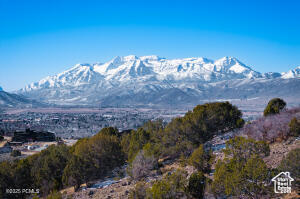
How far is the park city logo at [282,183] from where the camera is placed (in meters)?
11.9

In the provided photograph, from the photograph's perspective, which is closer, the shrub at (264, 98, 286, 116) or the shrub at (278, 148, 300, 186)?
the shrub at (278, 148, 300, 186)

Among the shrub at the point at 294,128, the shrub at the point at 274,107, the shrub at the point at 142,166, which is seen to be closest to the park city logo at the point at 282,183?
the shrub at the point at 294,128

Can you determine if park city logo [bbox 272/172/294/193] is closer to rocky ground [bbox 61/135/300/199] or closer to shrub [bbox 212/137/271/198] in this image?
shrub [bbox 212/137/271/198]

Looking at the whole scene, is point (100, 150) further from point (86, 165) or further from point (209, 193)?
point (209, 193)

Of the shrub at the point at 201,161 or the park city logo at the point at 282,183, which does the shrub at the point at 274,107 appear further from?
the park city logo at the point at 282,183

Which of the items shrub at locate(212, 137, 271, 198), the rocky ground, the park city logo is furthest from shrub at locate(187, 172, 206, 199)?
the rocky ground

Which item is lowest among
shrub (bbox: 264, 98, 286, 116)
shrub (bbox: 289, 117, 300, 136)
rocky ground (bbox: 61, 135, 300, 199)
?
rocky ground (bbox: 61, 135, 300, 199)

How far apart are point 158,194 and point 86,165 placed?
549 inches

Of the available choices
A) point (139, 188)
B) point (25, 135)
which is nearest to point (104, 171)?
point (139, 188)

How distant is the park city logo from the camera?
11.9m

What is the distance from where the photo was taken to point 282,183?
12.0 metres

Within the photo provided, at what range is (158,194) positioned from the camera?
1216 centimetres

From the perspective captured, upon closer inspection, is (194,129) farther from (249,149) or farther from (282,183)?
(282,183)

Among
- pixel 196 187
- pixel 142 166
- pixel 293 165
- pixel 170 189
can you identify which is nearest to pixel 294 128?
pixel 293 165
